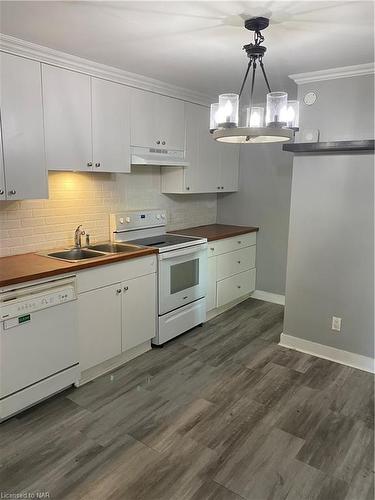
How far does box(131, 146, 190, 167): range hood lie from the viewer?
3.33 metres

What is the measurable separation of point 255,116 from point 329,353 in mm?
2237

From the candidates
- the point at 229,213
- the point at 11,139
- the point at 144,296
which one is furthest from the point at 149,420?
the point at 229,213

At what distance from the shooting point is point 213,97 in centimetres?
407

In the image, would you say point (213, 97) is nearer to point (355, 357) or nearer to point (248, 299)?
point (248, 299)

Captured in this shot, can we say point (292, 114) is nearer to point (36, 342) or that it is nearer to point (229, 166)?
point (36, 342)

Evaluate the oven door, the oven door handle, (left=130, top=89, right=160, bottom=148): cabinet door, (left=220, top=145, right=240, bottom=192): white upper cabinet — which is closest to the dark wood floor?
the oven door

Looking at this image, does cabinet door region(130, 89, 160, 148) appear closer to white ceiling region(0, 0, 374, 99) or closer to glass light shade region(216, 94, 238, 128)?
white ceiling region(0, 0, 374, 99)

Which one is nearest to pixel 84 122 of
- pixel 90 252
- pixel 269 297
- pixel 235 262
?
pixel 90 252

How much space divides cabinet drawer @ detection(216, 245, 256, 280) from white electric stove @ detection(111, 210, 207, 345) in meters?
0.34

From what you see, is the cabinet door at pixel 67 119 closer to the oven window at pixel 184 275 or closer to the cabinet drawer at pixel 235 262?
the oven window at pixel 184 275

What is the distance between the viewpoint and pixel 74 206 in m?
3.23

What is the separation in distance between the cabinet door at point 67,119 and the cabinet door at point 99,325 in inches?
39.1

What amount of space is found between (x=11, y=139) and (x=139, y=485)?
2195 millimetres

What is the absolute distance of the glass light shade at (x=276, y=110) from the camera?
6.28 feet
